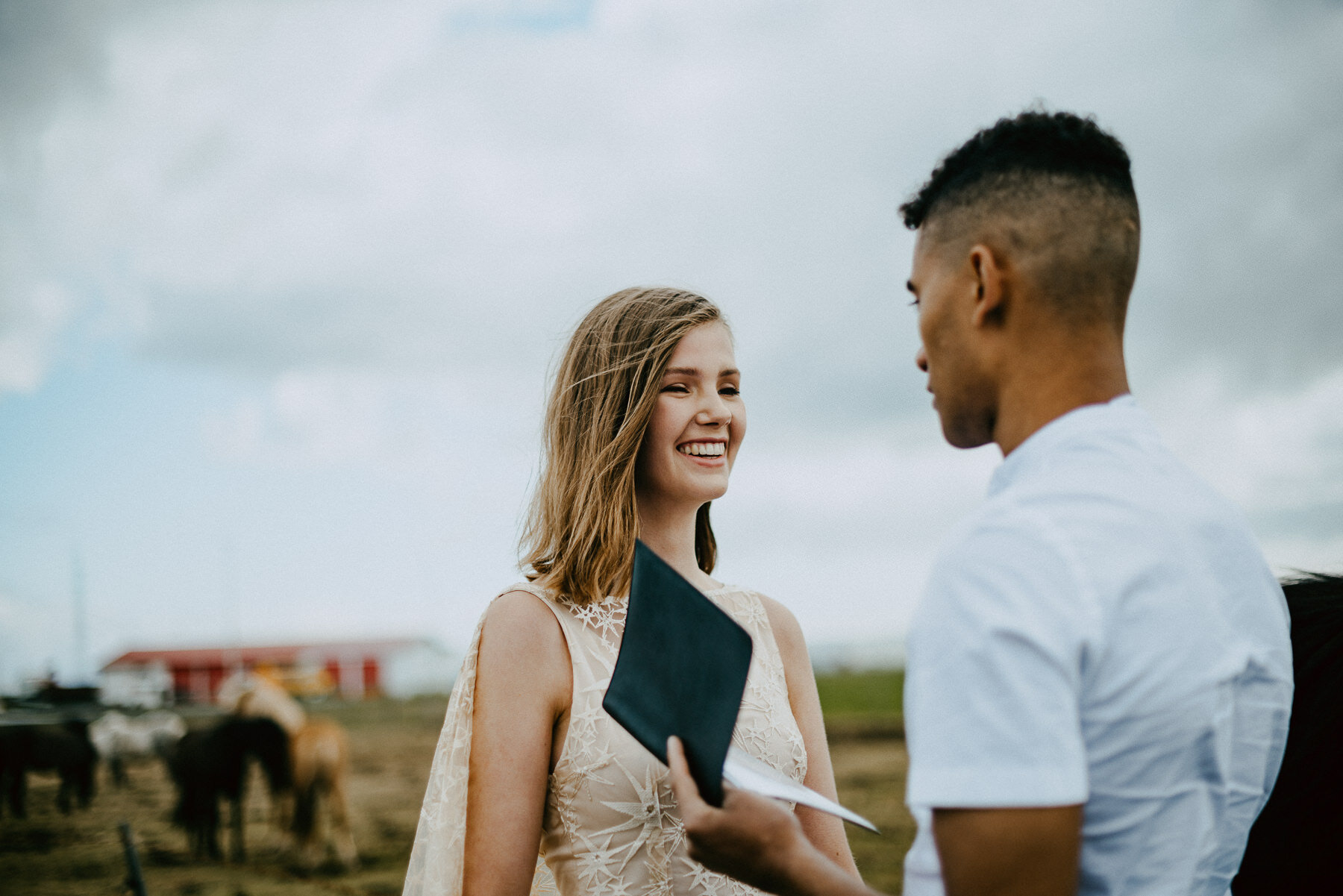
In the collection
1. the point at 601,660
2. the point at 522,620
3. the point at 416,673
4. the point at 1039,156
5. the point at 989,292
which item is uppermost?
the point at 1039,156

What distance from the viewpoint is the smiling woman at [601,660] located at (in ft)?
6.04

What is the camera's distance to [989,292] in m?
1.07

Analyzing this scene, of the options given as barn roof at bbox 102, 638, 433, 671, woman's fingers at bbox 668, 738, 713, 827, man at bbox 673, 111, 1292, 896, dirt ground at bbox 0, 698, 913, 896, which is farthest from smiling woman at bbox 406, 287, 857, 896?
barn roof at bbox 102, 638, 433, 671

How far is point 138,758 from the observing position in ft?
55.5

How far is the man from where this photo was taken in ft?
2.78

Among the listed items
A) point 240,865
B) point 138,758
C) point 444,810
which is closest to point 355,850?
point 240,865

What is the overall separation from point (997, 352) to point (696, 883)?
4.61ft

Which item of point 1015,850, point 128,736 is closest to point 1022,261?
point 1015,850

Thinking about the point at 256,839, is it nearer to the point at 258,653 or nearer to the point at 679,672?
the point at 679,672

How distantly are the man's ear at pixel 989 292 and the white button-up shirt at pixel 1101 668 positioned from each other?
165mm

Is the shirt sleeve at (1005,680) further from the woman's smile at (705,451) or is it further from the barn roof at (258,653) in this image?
the barn roof at (258,653)

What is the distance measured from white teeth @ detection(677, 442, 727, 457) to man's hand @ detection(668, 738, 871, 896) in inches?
44.9

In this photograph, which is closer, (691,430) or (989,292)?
(989,292)

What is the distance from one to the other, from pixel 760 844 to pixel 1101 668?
504mm
